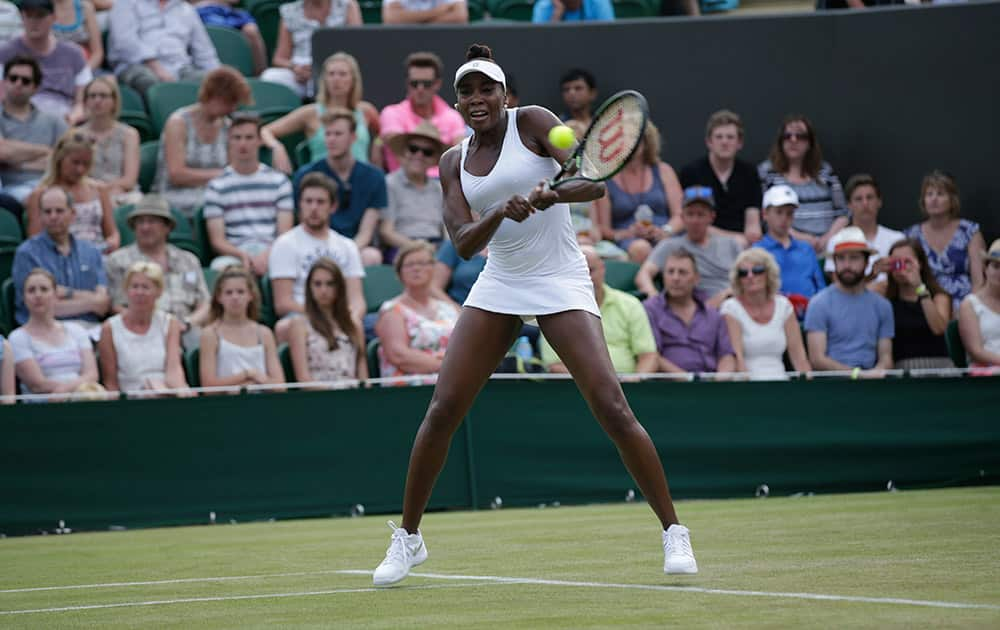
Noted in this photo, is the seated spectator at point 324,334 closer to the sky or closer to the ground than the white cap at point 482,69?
closer to the ground

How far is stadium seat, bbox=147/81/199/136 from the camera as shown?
1362 centimetres

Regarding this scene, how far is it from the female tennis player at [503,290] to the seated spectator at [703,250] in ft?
20.9

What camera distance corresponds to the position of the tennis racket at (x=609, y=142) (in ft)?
19.0

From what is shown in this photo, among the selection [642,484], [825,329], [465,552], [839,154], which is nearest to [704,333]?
[825,329]

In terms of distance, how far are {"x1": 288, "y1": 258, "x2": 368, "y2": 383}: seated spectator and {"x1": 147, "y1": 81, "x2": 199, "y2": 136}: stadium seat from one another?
324 centimetres

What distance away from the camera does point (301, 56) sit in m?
14.9

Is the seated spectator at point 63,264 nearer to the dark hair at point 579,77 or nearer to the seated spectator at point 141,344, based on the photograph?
the seated spectator at point 141,344

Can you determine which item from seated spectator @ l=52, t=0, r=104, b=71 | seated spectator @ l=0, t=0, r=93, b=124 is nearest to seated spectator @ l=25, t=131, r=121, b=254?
seated spectator @ l=0, t=0, r=93, b=124

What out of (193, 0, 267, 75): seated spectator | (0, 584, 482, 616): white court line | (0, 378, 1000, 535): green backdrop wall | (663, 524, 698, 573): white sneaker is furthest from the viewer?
(193, 0, 267, 75): seated spectator

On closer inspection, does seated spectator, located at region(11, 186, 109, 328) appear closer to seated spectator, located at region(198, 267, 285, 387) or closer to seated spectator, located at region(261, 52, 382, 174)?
seated spectator, located at region(198, 267, 285, 387)

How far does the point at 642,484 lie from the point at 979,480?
608 cm

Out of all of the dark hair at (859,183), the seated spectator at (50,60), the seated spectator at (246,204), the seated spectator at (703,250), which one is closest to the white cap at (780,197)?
the seated spectator at (703,250)

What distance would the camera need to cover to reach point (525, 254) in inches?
240

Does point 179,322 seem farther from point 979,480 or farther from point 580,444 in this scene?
point 979,480
